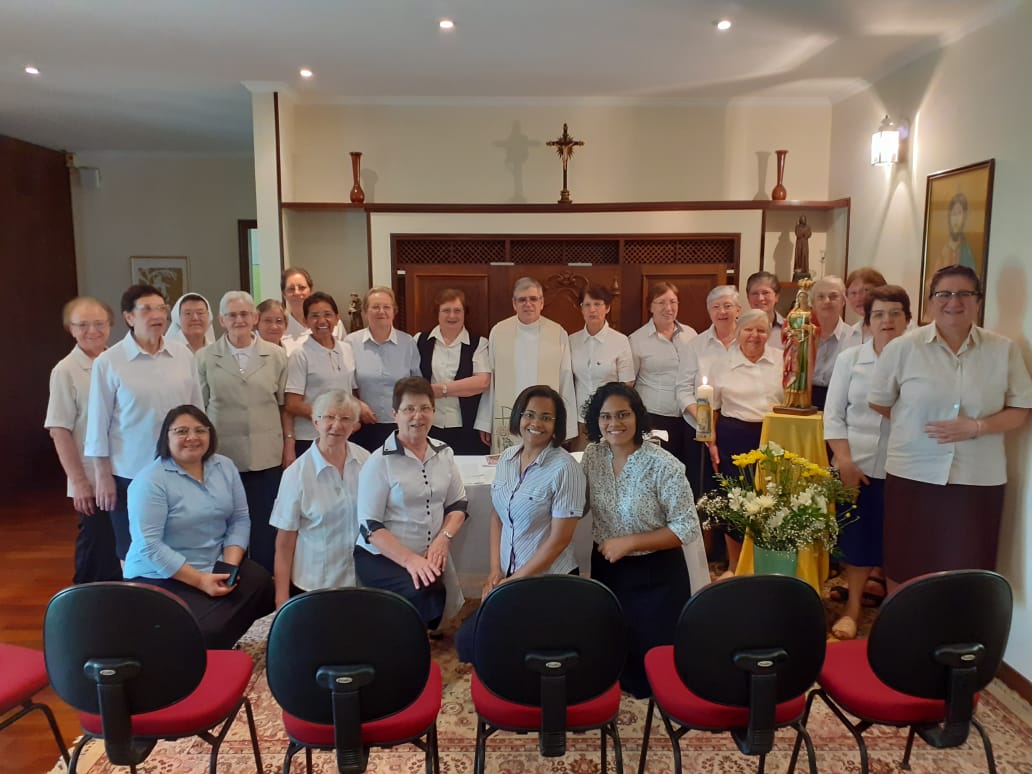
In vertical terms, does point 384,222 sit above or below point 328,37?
below

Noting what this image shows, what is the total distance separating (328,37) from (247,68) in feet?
2.76

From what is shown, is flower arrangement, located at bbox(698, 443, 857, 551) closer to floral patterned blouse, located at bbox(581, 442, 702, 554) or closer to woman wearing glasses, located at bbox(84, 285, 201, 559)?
floral patterned blouse, located at bbox(581, 442, 702, 554)

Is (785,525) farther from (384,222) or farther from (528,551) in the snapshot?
(384,222)

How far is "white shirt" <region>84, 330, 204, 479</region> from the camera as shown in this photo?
285 centimetres

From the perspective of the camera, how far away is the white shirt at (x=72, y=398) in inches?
120

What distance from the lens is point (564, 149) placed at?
16.3 ft

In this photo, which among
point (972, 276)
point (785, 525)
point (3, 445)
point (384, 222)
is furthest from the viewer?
point (3, 445)

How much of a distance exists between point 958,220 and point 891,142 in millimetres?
960

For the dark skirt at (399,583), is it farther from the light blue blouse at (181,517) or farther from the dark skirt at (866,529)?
the dark skirt at (866,529)

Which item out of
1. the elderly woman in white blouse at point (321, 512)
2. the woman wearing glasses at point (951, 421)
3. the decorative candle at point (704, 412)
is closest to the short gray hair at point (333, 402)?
the elderly woman in white blouse at point (321, 512)

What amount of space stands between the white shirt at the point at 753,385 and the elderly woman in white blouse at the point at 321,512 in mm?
1859

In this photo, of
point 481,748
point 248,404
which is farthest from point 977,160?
point 248,404

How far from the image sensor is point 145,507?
241cm

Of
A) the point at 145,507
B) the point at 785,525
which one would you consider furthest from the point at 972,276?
the point at 145,507
